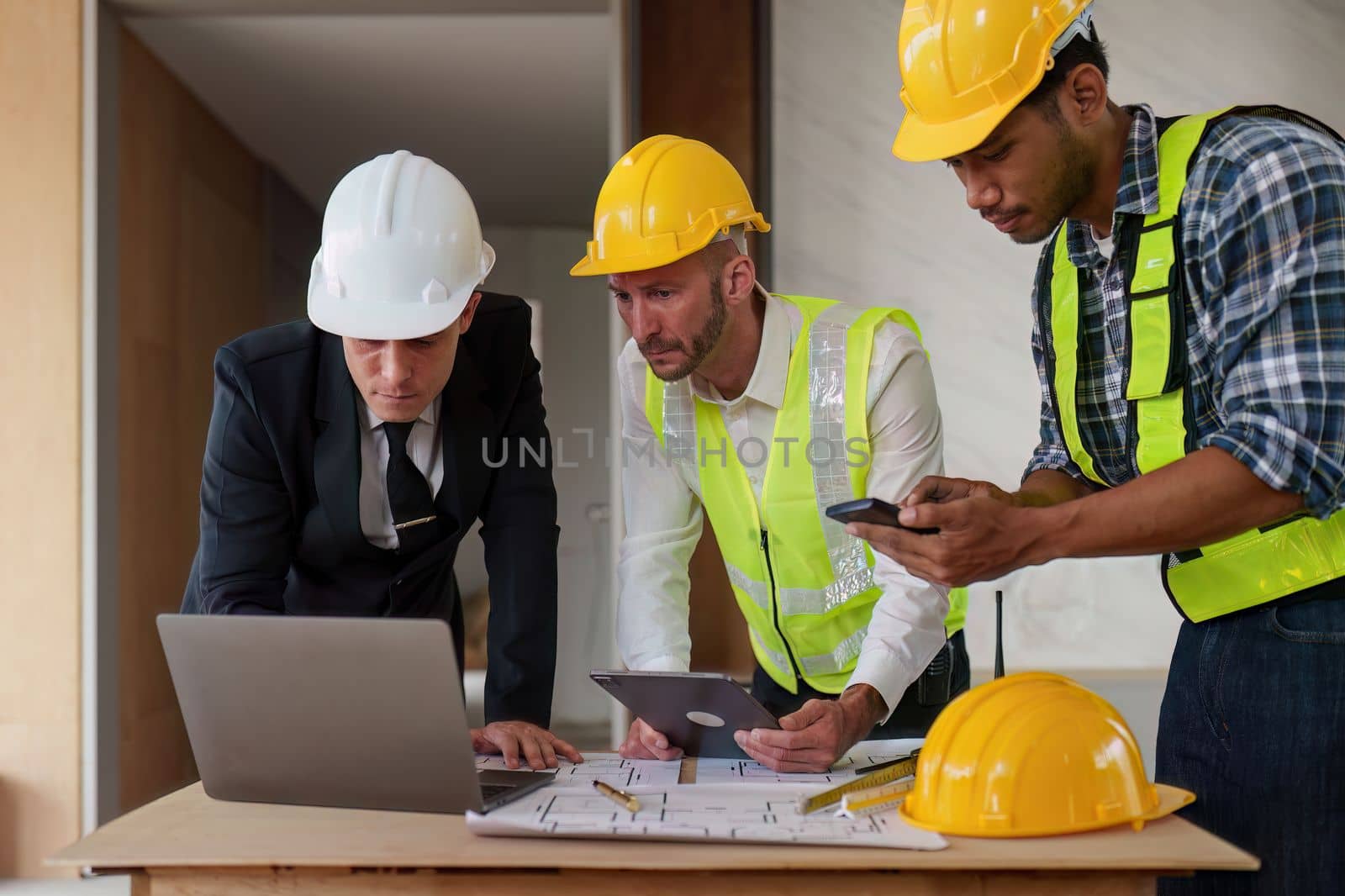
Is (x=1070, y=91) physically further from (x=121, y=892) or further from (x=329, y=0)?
(x=121, y=892)

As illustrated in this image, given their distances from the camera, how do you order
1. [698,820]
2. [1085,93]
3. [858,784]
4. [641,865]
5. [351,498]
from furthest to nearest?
[351,498] → [1085,93] → [858,784] → [698,820] → [641,865]

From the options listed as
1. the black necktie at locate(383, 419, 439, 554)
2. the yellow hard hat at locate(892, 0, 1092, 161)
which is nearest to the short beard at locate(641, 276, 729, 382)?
the black necktie at locate(383, 419, 439, 554)

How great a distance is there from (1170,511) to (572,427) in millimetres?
3665

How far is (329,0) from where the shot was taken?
3764 millimetres

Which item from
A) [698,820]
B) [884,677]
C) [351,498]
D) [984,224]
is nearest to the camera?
[698,820]

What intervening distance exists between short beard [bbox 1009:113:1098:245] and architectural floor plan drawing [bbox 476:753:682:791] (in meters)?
0.81

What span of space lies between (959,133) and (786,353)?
0.60 meters

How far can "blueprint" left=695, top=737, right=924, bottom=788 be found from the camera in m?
1.46

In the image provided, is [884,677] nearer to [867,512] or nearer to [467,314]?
[867,512]

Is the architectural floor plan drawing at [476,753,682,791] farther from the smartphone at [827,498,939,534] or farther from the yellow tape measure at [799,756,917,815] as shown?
the smartphone at [827,498,939,534]

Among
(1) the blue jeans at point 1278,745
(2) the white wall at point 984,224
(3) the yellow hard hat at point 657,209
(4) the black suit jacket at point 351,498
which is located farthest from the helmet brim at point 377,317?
(2) the white wall at point 984,224

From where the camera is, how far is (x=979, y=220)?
3600mm

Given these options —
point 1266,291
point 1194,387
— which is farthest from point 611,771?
point 1266,291

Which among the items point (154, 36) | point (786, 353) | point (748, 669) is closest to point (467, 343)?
point (786, 353)
